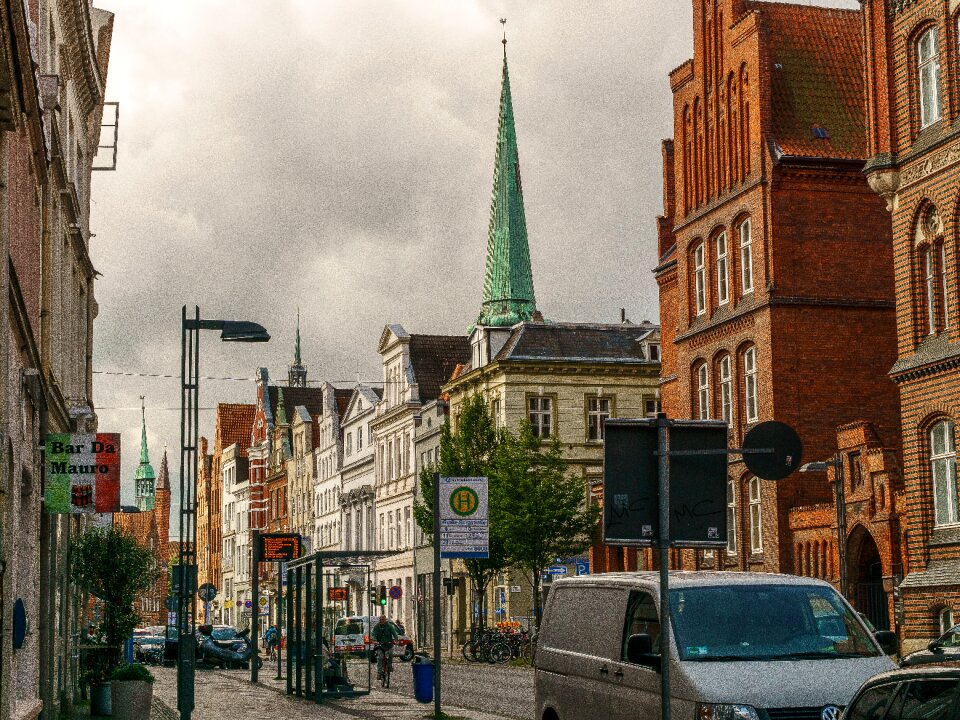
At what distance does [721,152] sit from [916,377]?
14.9m

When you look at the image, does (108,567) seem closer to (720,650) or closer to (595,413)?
(720,650)

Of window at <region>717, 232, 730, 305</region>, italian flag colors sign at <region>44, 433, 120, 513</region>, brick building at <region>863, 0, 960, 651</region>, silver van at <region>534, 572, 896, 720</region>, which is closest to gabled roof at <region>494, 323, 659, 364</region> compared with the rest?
window at <region>717, 232, 730, 305</region>

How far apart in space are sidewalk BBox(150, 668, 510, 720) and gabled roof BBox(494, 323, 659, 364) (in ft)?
107

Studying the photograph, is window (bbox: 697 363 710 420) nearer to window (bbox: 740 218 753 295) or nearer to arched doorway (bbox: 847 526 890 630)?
window (bbox: 740 218 753 295)

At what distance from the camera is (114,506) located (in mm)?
27250

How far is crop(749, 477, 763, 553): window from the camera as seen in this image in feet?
158

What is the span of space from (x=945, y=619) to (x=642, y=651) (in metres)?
26.4

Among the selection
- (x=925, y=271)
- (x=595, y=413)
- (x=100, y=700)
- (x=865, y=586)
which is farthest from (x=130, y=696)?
(x=595, y=413)

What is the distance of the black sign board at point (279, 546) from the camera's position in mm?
38125

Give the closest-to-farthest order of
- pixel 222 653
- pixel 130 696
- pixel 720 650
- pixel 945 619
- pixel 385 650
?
1. pixel 720 650
2. pixel 130 696
3. pixel 945 619
4. pixel 385 650
5. pixel 222 653

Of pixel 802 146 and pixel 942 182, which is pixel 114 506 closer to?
pixel 942 182

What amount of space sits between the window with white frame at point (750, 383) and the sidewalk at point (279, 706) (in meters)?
16.4

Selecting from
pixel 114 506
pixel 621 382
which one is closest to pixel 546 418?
pixel 621 382

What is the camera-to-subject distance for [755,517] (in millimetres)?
48500
